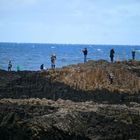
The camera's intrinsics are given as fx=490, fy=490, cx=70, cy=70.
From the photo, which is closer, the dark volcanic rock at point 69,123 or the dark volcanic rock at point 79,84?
the dark volcanic rock at point 69,123

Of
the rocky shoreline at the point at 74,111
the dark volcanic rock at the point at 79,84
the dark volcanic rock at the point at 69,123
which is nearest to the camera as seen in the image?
the dark volcanic rock at the point at 69,123

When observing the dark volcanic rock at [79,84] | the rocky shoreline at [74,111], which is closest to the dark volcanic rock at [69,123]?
the rocky shoreline at [74,111]

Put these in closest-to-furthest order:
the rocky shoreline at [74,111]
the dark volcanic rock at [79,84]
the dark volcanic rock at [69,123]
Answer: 1. the dark volcanic rock at [69,123]
2. the rocky shoreline at [74,111]
3. the dark volcanic rock at [79,84]

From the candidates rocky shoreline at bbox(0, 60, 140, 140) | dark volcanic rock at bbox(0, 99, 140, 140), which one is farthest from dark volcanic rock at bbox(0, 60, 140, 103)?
dark volcanic rock at bbox(0, 99, 140, 140)

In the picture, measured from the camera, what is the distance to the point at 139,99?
32.9 metres

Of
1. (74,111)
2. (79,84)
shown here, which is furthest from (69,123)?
(79,84)

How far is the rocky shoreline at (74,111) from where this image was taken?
72.8ft

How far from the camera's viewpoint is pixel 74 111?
24156mm

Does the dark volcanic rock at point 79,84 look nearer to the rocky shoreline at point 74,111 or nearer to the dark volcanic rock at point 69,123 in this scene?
the rocky shoreline at point 74,111

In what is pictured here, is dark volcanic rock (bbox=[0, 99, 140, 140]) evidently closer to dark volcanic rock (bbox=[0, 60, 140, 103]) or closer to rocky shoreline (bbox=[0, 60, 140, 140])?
rocky shoreline (bbox=[0, 60, 140, 140])

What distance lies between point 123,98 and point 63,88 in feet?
18.6

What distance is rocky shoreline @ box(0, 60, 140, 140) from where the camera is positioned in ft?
72.8

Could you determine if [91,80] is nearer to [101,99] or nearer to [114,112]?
[101,99]

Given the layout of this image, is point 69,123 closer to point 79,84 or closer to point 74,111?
point 74,111
